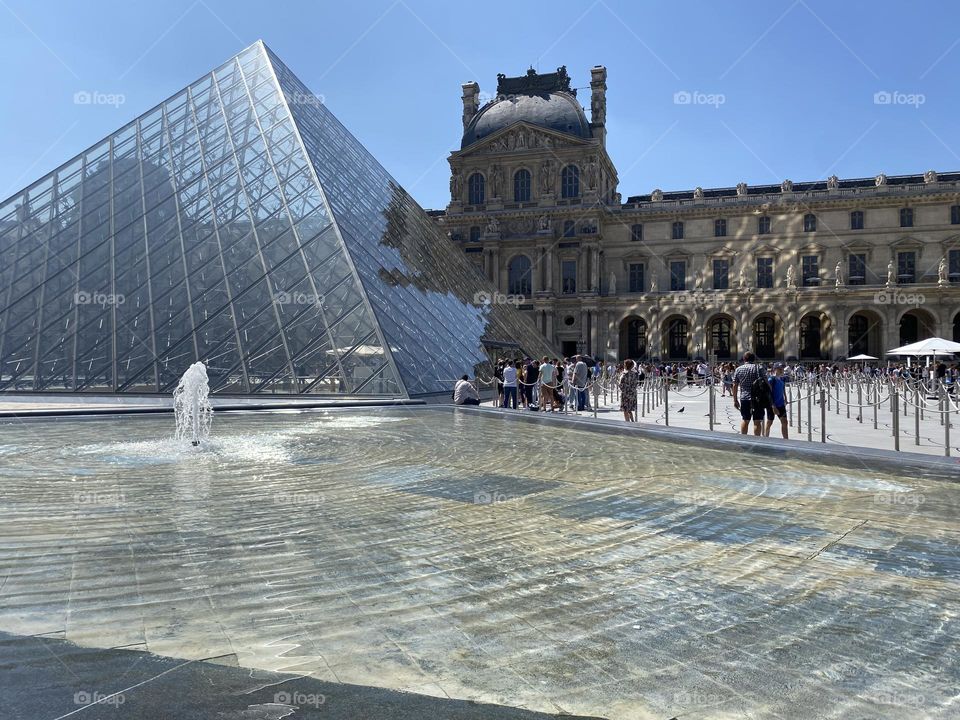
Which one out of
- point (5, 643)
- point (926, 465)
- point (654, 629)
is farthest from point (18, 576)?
point (926, 465)

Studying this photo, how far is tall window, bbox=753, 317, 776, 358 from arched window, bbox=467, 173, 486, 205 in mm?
23723

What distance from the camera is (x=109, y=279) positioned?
19172mm

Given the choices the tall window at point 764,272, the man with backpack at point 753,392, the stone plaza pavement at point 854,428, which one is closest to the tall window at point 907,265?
the tall window at point 764,272

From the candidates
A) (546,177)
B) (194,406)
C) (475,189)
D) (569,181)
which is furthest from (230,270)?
(475,189)

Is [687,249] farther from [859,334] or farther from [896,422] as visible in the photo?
[896,422]

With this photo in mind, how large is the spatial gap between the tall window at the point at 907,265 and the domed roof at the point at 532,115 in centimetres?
2497

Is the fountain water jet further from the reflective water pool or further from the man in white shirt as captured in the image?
the man in white shirt

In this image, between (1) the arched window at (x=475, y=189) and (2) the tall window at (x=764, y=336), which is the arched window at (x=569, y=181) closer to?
(1) the arched window at (x=475, y=189)

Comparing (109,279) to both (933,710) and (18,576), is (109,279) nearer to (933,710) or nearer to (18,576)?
(18,576)

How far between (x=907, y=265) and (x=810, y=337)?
824cm

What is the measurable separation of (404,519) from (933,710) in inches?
123

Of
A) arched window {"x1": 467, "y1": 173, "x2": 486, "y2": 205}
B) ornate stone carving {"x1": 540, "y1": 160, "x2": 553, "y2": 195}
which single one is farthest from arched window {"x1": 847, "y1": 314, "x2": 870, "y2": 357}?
arched window {"x1": 467, "y1": 173, "x2": 486, "y2": 205}

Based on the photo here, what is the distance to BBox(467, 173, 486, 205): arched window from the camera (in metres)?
55.4

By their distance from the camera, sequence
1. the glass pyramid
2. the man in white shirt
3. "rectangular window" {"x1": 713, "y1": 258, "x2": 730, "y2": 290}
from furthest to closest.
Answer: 1. "rectangular window" {"x1": 713, "y1": 258, "x2": 730, "y2": 290}
2. the glass pyramid
3. the man in white shirt
